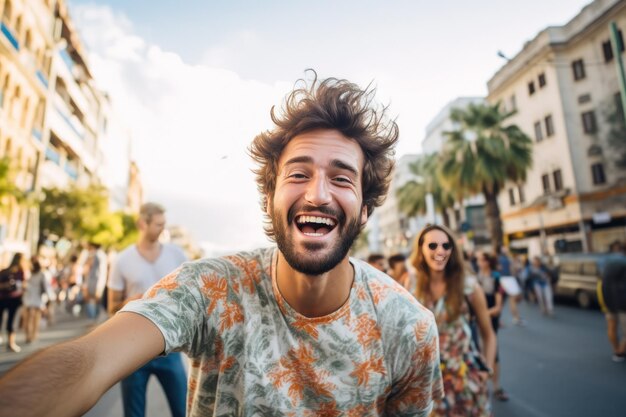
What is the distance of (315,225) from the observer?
1.75 metres

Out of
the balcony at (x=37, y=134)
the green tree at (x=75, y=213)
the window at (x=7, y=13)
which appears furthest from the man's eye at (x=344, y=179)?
the balcony at (x=37, y=134)

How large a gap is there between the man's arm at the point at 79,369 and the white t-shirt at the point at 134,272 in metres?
2.71

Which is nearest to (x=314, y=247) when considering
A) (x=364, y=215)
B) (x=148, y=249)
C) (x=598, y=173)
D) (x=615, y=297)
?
(x=364, y=215)

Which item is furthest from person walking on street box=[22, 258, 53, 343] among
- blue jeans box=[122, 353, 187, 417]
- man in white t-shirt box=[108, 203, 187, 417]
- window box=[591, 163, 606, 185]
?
window box=[591, 163, 606, 185]

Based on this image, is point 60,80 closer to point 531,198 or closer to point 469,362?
point 469,362

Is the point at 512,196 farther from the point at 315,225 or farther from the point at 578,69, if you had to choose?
the point at 315,225

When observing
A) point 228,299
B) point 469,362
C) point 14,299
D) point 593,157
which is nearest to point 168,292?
point 228,299

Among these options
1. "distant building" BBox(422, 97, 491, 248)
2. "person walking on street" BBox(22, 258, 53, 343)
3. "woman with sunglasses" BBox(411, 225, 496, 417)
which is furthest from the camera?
"distant building" BBox(422, 97, 491, 248)

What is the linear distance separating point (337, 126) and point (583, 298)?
553 inches

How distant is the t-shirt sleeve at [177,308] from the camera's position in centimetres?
133

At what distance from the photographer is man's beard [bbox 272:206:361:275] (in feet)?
5.42

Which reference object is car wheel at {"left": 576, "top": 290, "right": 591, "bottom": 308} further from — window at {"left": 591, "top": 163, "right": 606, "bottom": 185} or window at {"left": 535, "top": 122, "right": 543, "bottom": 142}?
window at {"left": 535, "top": 122, "right": 543, "bottom": 142}

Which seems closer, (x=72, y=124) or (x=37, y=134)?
(x=37, y=134)

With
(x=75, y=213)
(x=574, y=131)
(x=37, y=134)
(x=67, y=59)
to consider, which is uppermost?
(x=67, y=59)
